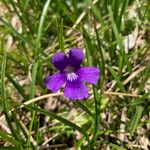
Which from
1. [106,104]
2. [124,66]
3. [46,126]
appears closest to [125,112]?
[106,104]

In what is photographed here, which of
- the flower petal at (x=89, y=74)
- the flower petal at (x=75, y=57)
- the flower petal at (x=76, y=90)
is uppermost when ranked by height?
the flower petal at (x=75, y=57)

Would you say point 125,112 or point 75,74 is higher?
point 75,74

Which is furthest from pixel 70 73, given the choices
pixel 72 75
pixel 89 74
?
pixel 89 74

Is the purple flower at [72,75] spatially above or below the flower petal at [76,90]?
above

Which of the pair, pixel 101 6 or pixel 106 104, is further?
pixel 101 6

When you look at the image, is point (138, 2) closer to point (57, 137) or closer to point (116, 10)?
point (116, 10)

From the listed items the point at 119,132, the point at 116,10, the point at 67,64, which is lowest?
the point at 119,132
